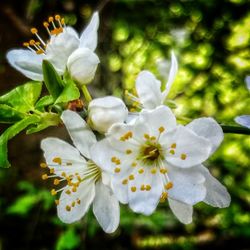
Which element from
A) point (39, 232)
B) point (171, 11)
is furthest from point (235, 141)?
point (39, 232)

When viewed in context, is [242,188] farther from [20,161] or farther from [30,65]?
[30,65]

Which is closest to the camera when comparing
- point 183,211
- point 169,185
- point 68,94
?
point 68,94

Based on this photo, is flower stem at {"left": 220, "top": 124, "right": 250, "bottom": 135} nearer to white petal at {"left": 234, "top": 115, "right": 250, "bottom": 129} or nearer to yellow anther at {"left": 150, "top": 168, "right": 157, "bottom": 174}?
white petal at {"left": 234, "top": 115, "right": 250, "bottom": 129}

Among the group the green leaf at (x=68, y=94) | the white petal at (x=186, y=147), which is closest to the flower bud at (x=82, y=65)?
the green leaf at (x=68, y=94)

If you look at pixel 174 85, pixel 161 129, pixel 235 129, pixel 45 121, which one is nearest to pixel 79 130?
pixel 45 121

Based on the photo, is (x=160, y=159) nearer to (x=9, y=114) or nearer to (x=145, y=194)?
(x=145, y=194)

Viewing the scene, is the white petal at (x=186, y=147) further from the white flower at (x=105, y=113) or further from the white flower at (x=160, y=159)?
the white flower at (x=105, y=113)
